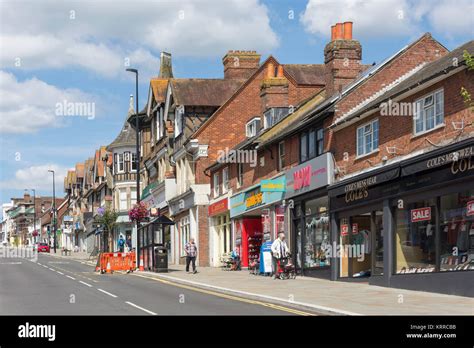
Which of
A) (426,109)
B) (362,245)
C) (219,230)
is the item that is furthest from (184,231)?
(426,109)

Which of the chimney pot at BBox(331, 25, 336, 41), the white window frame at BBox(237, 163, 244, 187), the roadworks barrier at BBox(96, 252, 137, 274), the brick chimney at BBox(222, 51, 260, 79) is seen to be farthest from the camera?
the brick chimney at BBox(222, 51, 260, 79)

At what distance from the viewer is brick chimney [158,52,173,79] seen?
2383 inches

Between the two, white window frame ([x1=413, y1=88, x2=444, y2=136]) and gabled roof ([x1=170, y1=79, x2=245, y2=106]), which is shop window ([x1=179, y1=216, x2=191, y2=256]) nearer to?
gabled roof ([x1=170, y1=79, x2=245, y2=106])

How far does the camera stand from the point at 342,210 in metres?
26.8

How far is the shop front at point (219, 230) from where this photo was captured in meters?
41.8

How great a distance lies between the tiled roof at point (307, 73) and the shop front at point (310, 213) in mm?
16553

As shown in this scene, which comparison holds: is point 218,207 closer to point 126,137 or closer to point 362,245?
point 362,245

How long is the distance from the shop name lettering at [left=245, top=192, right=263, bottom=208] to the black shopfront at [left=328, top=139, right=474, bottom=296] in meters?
7.26

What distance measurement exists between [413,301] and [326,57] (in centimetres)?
1468

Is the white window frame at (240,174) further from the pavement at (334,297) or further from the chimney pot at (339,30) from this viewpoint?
the pavement at (334,297)

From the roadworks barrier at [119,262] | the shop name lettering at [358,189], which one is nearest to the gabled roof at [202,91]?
the roadworks barrier at [119,262]

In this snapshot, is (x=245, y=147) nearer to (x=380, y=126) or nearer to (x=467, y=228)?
(x=380, y=126)

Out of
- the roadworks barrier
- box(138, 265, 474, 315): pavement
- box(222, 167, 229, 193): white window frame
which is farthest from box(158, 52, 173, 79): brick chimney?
box(138, 265, 474, 315): pavement
